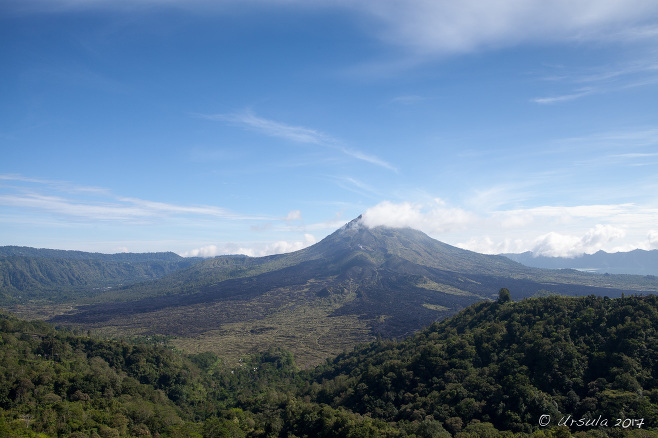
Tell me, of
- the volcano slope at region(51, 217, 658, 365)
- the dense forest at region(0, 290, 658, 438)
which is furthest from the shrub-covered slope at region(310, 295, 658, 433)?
the volcano slope at region(51, 217, 658, 365)

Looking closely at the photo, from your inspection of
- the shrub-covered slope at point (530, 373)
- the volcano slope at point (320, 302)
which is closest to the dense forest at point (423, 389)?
the shrub-covered slope at point (530, 373)

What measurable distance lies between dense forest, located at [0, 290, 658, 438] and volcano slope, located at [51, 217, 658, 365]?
2965 centimetres

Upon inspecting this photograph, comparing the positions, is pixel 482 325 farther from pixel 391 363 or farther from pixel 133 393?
pixel 133 393

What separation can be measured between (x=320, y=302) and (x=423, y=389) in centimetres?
9999

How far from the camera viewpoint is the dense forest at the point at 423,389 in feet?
84.1

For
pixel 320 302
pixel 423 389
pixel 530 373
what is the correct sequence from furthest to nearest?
pixel 320 302, pixel 423 389, pixel 530 373

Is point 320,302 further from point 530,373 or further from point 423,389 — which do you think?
point 530,373

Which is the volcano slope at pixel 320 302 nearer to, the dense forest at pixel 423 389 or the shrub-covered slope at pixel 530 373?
the dense forest at pixel 423 389

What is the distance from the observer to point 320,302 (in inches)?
5271

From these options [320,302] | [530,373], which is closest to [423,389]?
[530,373]

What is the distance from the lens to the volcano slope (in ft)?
298

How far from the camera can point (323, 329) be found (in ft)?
322

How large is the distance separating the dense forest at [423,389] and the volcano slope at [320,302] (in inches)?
1167

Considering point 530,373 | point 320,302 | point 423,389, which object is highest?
point 530,373
